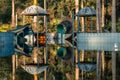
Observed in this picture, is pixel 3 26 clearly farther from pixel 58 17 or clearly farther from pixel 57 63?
pixel 57 63

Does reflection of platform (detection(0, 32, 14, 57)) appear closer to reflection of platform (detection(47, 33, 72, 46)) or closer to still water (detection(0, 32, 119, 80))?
still water (detection(0, 32, 119, 80))

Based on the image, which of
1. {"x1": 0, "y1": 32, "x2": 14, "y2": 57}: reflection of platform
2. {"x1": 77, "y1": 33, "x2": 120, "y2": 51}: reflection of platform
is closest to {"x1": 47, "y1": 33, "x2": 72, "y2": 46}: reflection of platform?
{"x1": 77, "y1": 33, "x2": 120, "y2": 51}: reflection of platform

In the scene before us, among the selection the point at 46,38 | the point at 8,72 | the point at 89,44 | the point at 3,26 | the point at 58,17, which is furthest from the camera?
the point at 58,17

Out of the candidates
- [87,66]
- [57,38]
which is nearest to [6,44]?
[57,38]

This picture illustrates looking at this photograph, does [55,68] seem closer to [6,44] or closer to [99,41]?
[99,41]

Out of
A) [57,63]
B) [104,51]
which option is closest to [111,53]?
[104,51]

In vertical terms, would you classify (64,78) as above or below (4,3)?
below

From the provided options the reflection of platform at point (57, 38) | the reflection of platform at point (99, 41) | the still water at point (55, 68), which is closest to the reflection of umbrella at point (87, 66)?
the still water at point (55, 68)
